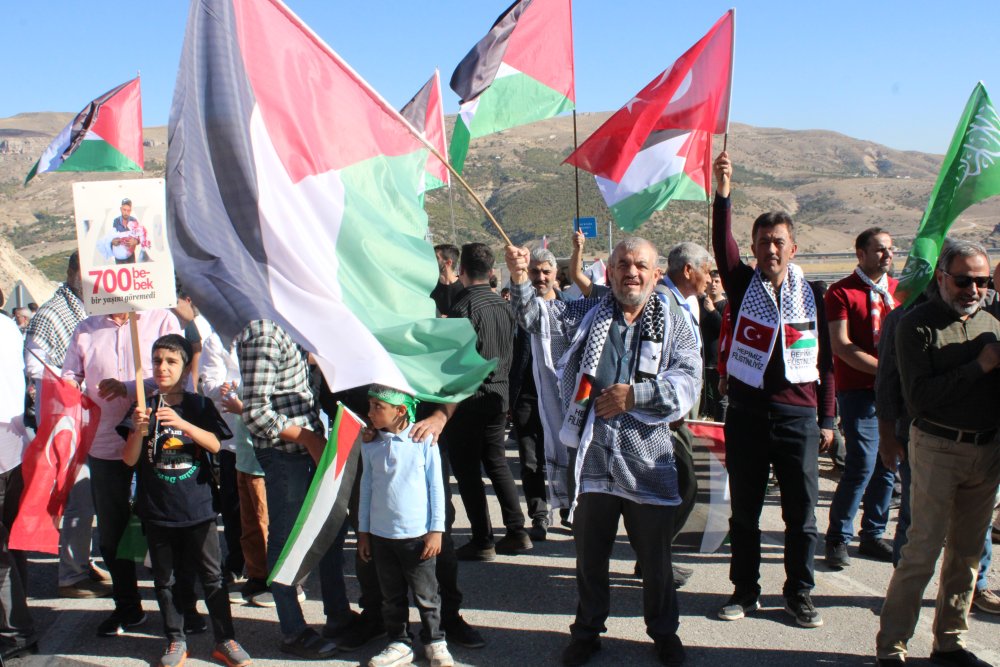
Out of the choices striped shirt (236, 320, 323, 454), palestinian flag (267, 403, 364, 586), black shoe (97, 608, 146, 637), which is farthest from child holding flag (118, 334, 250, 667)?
palestinian flag (267, 403, 364, 586)

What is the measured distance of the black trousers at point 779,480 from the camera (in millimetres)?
4797

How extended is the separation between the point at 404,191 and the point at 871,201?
335 ft

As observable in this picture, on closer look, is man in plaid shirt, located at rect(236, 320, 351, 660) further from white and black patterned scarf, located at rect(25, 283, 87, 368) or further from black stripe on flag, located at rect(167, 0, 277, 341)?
white and black patterned scarf, located at rect(25, 283, 87, 368)

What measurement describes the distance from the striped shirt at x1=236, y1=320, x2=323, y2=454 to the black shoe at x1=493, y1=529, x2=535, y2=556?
217 cm

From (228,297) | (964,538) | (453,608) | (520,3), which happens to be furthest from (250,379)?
(520,3)

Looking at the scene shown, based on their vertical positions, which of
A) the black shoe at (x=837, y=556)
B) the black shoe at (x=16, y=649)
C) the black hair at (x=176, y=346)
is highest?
the black hair at (x=176, y=346)

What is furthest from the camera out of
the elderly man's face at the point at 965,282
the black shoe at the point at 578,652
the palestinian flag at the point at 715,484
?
the palestinian flag at the point at 715,484

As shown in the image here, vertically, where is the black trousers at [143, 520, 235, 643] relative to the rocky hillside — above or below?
below

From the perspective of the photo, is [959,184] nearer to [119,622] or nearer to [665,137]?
[665,137]

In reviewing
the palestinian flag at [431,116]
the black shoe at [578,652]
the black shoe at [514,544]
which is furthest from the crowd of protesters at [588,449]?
the palestinian flag at [431,116]

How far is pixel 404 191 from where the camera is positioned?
4.03 m

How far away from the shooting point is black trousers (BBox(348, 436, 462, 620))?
463 centimetres

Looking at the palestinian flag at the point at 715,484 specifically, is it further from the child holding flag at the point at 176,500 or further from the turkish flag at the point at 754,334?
the child holding flag at the point at 176,500

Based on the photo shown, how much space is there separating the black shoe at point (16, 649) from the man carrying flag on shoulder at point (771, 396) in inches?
147
